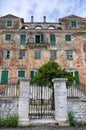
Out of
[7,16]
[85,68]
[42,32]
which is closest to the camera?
[85,68]

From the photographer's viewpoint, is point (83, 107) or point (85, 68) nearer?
point (83, 107)

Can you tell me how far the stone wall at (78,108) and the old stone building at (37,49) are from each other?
599 inches

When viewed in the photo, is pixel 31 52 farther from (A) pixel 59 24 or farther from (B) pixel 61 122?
(B) pixel 61 122

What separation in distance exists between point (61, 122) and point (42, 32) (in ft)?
66.5

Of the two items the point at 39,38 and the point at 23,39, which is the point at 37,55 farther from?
the point at 23,39

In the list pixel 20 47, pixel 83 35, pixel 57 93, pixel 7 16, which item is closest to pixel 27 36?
pixel 20 47

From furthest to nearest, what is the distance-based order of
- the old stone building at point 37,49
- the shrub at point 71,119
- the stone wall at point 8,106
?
the old stone building at point 37,49, the stone wall at point 8,106, the shrub at point 71,119

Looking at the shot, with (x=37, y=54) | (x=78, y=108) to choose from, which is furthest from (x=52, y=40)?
(x=78, y=108)

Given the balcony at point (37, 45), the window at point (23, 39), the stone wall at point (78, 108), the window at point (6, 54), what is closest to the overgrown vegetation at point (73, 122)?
the stone wall at point (78, 108)

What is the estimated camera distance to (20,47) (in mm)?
28016

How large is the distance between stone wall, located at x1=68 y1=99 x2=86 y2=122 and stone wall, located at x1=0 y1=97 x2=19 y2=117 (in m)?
3.34

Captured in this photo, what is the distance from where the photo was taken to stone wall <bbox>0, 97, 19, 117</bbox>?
10820mm

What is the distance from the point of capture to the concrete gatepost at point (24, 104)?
34.4 ft

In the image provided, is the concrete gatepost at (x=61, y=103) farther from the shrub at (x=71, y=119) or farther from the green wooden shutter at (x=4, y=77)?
the green wooden shutter at (x=4, y=77)
